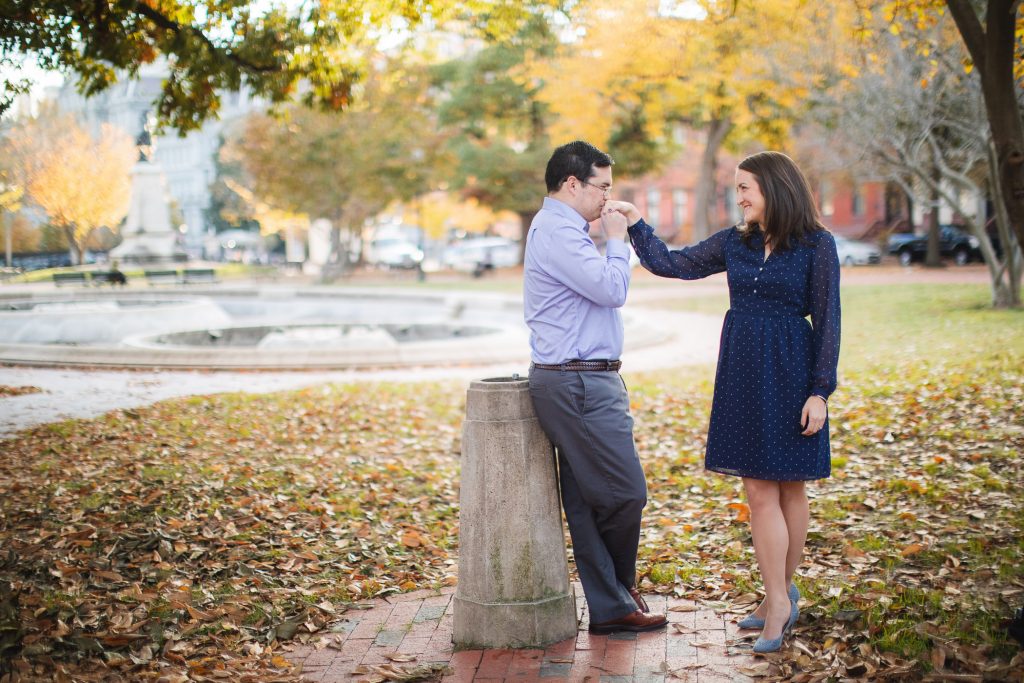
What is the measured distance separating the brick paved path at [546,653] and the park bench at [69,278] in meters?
18.9

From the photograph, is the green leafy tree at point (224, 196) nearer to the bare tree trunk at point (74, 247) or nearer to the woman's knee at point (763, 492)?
the bare tree trunk at point (74, 247)

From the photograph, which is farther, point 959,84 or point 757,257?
point 959,84

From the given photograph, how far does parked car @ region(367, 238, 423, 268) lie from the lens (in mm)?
54031

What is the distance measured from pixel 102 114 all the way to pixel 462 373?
16.2 m

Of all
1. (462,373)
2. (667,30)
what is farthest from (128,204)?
(462,373)

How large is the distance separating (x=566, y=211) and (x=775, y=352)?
99cm

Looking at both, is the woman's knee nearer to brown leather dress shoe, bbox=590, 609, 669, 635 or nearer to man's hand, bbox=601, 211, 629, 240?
brown leather dress shoe, bbox=590, 609, 669, 635

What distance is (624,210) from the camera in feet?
14.1

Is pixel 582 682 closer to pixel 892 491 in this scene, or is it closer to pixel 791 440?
pixel 791 440

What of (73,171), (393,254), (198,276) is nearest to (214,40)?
(73,171)

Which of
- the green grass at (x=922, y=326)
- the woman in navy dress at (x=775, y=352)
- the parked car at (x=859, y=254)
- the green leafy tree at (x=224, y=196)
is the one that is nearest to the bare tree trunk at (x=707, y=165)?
the parked car at (x=859, y=254)

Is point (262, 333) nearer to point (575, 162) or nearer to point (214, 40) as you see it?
point (214, 40)

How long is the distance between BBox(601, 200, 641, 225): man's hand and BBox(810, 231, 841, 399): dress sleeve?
74cm

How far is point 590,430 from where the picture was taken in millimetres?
4250
